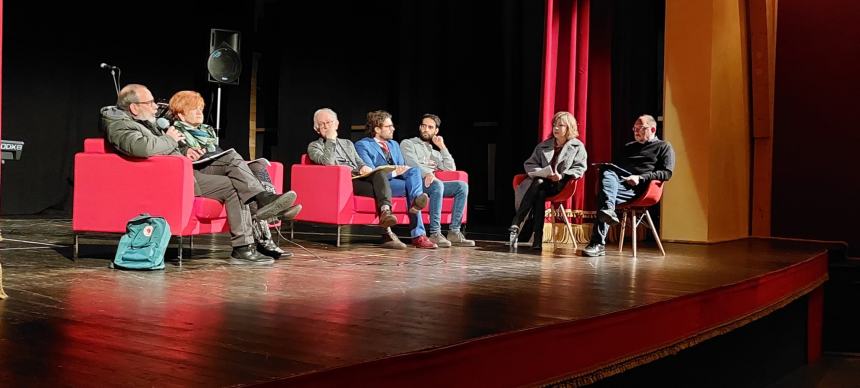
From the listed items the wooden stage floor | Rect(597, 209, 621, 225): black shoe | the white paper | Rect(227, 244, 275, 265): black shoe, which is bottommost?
the wooden stage floor

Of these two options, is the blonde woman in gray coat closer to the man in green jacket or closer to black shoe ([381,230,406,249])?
black shoe ([381,230,406,249])

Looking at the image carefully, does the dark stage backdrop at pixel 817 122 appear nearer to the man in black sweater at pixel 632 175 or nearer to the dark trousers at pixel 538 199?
the man in black sweater at pixel 632 175

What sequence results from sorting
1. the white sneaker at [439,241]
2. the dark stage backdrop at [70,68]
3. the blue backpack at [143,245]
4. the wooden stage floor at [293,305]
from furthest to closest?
the dark stage backdrop at [70,68] → the white sneaker at [439,241] → the blue backpack at [143,245] → the wooden stage floor at [293,305]

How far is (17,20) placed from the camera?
7652mm

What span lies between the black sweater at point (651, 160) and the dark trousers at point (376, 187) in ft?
5.32

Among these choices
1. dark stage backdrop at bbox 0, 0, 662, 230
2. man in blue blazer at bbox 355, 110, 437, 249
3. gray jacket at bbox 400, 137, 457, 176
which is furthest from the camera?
dark stage backdrop at bbox 0, 0, 662, 230

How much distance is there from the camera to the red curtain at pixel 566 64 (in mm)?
6199

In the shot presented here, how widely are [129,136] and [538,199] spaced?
9.03ft

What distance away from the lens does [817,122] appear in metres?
6.99

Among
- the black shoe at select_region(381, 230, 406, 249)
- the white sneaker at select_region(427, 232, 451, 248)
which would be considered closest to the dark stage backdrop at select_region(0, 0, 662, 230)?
the white sneaker at select_region(427, 232, 451, 248)

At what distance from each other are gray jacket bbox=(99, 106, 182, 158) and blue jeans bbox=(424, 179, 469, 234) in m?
2.18

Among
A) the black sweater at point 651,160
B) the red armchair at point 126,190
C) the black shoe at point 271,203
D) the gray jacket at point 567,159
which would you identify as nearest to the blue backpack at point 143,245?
the red armchair at point 126,190

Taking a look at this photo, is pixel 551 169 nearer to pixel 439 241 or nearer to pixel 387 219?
pixel 439 241

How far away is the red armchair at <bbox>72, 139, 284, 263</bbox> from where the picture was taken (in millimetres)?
3850
